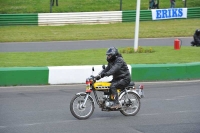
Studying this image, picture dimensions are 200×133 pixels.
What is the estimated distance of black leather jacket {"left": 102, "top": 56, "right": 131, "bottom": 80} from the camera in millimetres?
11766

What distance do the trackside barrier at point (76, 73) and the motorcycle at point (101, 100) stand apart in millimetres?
4345

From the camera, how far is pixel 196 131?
10.5 meters

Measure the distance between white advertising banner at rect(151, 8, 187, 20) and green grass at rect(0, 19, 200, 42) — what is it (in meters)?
0.80

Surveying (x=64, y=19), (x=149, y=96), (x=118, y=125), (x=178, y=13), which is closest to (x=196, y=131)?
(x=118, y=125)

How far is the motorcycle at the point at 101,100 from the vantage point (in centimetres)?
1155

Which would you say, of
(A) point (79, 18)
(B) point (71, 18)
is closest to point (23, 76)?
(B) point (71, 18)

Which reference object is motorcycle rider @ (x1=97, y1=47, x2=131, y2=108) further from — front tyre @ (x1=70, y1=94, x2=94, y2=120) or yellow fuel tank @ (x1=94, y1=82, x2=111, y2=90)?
front tyre @ (x1=70, y1=94, x2=94, y2=120)

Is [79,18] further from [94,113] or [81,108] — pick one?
[81,108]

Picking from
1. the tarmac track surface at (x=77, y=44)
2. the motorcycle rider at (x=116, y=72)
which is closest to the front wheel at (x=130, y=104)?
the motorcycle rider at (x=116, y=72)

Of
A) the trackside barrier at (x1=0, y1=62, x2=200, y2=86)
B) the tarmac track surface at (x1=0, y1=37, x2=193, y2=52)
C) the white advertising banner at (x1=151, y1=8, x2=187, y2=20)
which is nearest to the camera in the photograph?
the trackside barrier at (x1=0, y1=62, x2=200, y2=86)

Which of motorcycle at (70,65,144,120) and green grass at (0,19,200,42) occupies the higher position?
green grass at (0,19,200,42)

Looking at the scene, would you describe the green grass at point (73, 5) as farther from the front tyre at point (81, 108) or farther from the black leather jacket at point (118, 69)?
the front tyre at point (81, 108)

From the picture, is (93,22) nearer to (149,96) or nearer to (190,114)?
(149,96)

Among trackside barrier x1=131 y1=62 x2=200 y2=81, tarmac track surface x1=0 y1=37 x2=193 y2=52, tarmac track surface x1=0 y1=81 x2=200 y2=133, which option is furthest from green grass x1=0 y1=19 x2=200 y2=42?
tarmac track surface x1=0 y1=81 x2=200 y2=133
